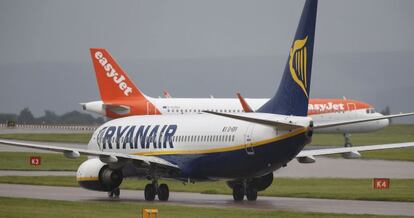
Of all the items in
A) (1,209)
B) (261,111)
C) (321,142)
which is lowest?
(1,209)

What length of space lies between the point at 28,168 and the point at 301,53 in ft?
90.1

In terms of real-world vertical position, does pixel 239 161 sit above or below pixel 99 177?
above

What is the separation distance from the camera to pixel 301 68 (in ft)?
123

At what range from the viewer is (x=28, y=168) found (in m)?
61.2

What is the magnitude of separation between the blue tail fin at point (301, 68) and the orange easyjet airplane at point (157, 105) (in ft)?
173

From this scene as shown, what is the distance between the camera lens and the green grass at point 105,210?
1320 inches

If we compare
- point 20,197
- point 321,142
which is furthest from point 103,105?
point 20,197

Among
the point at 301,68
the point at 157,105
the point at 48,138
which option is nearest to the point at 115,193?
the point at 301,68

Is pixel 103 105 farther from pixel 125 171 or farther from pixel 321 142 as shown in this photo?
pixel 125 171

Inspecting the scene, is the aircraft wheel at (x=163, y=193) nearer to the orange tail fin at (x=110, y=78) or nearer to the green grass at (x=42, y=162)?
the green grass at (x=42, y=162)

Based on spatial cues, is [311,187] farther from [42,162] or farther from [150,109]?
[150,109]

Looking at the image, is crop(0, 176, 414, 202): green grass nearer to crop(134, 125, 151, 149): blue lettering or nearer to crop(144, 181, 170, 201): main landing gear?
crop(134, 125, 151, 149): blue lettering

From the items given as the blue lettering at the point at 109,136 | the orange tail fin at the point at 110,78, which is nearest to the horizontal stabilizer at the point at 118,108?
the orange tail fin at the point at 110,78

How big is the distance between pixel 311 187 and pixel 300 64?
1105cm
